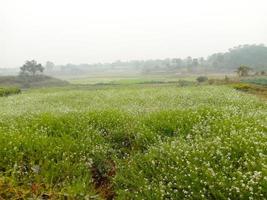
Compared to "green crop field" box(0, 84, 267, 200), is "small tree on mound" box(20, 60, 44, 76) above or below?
below

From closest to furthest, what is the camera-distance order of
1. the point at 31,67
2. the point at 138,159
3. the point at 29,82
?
the point at 138,159, the point at 29,82, the point at 31,67

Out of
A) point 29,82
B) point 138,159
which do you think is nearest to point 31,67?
point 29,82

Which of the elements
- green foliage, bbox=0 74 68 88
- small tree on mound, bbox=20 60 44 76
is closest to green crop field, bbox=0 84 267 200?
green foliage, bbox=0 74 68 88

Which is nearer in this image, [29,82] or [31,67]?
[29,82]

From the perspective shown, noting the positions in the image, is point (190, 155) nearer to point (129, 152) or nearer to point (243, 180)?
point (243, 180)

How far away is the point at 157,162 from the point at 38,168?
9.73ft

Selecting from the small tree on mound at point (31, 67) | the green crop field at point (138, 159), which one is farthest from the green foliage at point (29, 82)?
the green crop field at point (138, 159)

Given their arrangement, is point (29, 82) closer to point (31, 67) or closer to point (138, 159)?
point (31, 67)

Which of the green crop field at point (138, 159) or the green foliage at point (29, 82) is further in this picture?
the green foliage at point (29, 82)

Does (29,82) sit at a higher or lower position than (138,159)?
lower

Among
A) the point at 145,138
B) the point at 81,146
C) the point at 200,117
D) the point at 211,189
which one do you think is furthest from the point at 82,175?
the point at 200,117

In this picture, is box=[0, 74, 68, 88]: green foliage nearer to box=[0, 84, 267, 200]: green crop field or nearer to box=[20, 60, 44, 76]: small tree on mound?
box=[20, 60, 44, 76]: small tree on mound

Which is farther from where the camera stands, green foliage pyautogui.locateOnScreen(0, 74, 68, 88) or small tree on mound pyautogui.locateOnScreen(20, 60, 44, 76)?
small tree on mound pyautogui.locateOnScreen(20, 60, 44, 76)

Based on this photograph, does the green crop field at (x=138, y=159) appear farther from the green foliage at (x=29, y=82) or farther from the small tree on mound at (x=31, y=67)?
the small tree on mound at (x=31, y=67)
